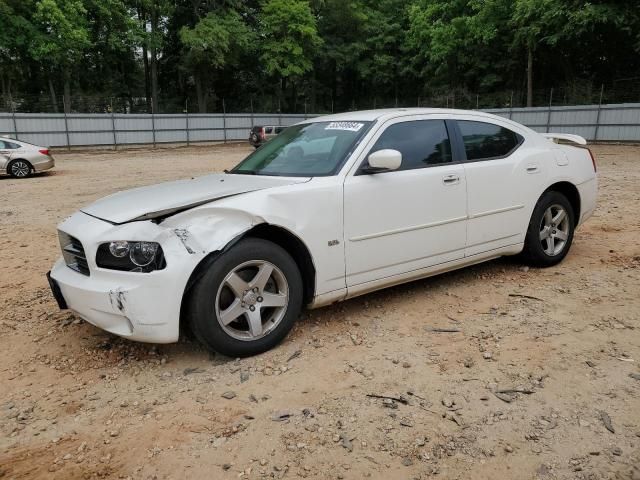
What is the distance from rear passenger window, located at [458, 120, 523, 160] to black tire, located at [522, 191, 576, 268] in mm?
624

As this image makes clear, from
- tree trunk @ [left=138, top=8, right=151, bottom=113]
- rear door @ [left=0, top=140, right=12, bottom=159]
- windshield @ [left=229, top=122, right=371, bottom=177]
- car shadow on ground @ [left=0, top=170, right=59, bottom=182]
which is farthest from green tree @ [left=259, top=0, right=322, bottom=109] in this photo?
windshield @ [left=229, top=122, right=371, bottom=177]

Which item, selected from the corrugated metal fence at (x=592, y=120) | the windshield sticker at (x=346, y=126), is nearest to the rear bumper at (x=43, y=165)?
the windshield sticker at (x=346, y=126)

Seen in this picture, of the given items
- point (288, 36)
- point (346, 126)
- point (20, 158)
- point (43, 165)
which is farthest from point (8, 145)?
point (288, 36)

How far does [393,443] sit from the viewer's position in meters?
2.48

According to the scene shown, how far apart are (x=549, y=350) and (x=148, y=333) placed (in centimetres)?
253

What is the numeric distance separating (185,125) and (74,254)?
29676 millimetres

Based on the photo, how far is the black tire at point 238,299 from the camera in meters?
3.08

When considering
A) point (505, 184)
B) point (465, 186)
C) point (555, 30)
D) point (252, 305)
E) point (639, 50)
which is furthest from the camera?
point (555, 30)

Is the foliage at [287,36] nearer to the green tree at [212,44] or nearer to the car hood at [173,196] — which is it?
the green tree at [212,44]

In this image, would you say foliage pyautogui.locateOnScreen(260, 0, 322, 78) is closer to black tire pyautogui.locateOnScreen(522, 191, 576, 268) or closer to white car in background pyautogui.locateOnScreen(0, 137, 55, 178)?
white car in background pyautogui.locateOnScreen(0, 137, 55, 178)

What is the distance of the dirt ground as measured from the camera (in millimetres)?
2369

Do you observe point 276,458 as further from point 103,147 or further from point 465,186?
point 103,147

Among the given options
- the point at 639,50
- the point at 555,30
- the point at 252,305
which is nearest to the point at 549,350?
the point at 252,305

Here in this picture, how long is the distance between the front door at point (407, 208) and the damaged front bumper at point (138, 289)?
1.19m
